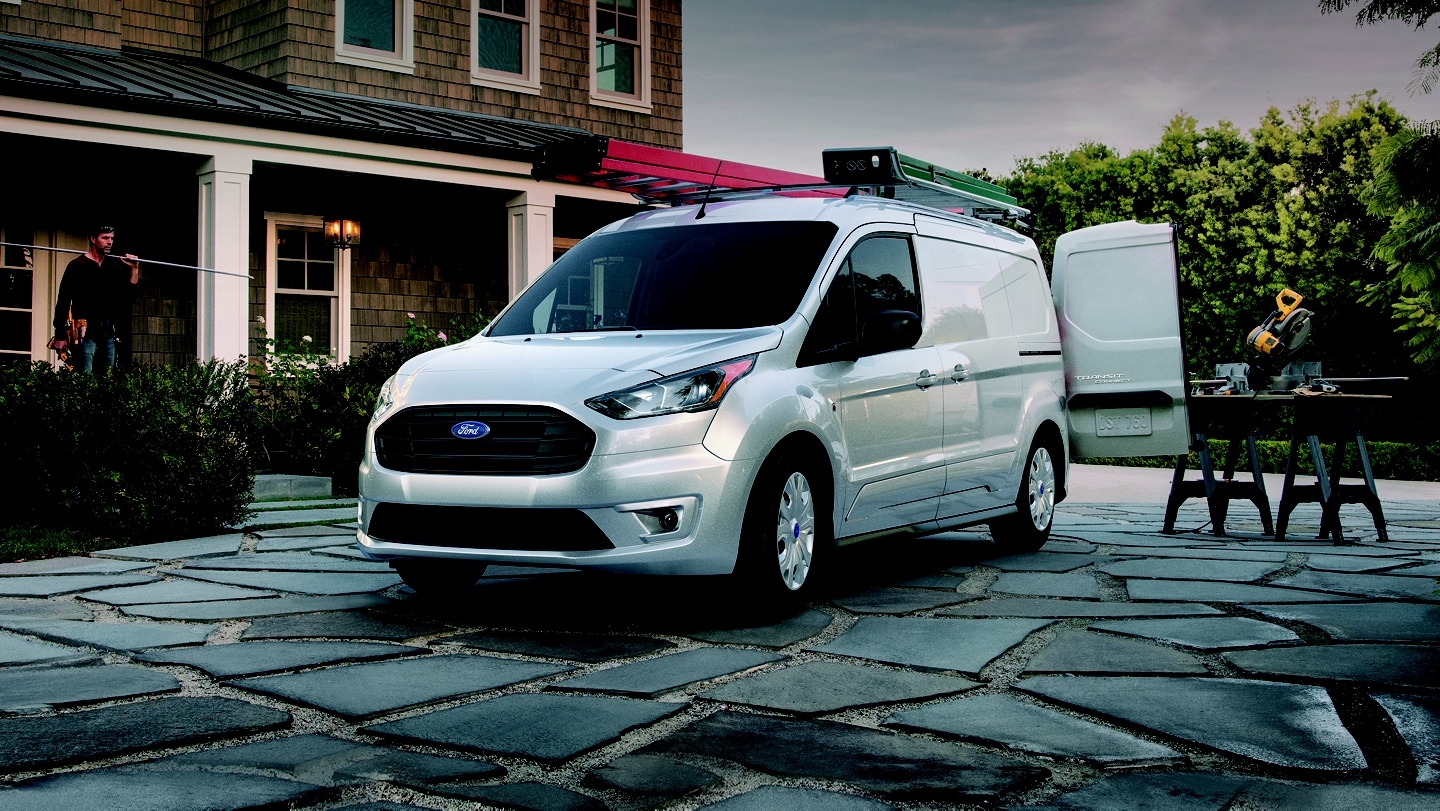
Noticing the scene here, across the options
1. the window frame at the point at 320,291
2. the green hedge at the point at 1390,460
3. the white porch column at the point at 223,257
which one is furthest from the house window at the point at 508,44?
the green hedge at the point at 1390,460

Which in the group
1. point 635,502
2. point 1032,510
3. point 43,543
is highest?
point 635,502

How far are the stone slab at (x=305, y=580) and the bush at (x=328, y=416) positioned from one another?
15.2ft

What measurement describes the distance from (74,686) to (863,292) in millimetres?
3998

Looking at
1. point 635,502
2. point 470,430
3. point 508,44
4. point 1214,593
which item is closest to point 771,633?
point 635,502

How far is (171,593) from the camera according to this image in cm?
643

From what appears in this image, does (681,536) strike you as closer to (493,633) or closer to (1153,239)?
(493,633)

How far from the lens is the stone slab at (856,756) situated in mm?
3461

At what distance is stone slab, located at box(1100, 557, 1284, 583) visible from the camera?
730 centimetres

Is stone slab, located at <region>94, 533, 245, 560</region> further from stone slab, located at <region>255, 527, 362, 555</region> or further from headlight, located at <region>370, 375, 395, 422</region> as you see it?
headlight, located at <region>370, 375, 395, 422</region>

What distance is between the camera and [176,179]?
1546cm

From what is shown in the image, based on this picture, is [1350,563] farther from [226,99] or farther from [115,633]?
[226,99]

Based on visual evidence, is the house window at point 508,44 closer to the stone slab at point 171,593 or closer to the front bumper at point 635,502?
the stone slab at point 171,593

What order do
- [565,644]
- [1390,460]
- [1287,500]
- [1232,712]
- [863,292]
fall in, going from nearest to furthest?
[1232,712] → [565,644] → [863,292] → [1287,500] → [1390,460]

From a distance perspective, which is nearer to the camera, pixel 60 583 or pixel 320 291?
pixel 60 583
